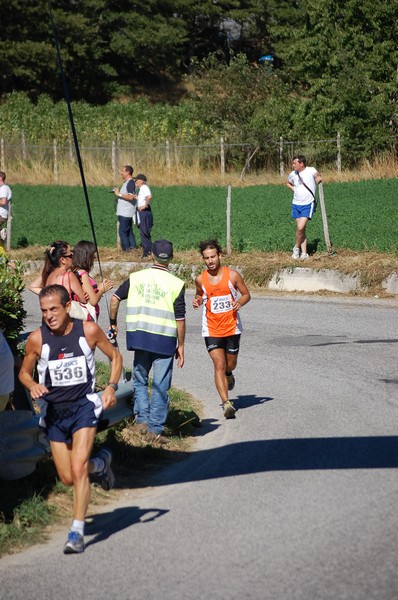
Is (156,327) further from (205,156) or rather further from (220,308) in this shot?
(205,156)

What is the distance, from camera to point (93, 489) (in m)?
8.80

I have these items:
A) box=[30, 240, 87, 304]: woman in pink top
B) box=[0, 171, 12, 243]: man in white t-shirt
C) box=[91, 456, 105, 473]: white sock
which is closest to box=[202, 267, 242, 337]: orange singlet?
box=[30, 240, 87, 304]: woman in pink top

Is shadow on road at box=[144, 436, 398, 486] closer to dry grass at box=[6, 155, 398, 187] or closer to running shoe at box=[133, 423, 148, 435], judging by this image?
running shoe at box=[133, 423, 148, 435]

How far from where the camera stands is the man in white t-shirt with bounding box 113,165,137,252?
2347cm

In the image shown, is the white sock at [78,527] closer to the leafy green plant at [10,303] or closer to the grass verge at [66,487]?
the grass verge at [66,487]

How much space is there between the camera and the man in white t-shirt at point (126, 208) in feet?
77.0

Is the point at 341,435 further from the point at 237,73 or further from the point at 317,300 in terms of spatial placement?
the point at 237,73

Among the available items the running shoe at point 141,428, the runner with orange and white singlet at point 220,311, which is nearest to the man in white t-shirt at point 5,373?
the running shoe at point 141,428

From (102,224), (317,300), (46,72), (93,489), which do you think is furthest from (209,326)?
(46,72)

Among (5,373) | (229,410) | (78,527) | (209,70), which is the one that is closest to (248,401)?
(229,410)

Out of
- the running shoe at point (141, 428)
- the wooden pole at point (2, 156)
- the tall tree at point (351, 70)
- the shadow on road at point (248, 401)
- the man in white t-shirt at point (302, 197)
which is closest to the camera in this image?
the running shoe at point (141, 428)

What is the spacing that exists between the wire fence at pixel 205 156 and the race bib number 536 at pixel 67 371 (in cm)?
3517

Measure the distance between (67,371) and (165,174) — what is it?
36499 millimetres

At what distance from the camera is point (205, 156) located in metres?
45.8
